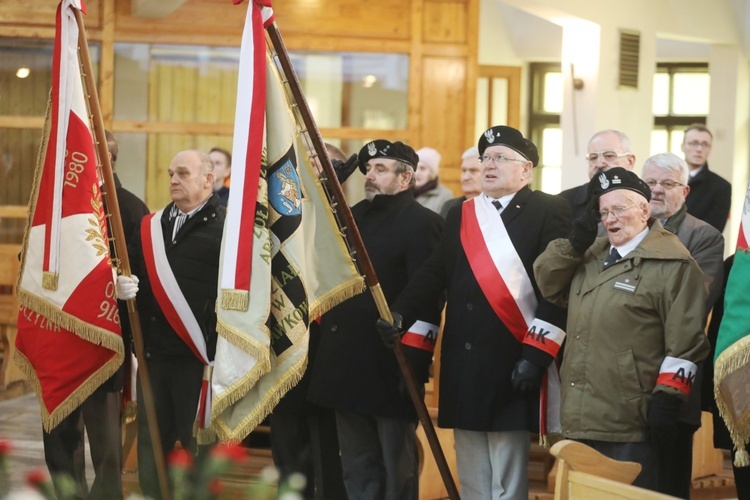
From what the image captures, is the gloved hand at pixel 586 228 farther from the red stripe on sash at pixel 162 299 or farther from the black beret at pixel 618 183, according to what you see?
the red stripe on sash at pixel 162 299

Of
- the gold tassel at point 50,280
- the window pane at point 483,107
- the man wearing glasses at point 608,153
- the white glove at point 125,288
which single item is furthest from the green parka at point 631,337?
the window pane at point 483,107

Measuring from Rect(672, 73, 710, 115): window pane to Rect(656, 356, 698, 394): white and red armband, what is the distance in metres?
9.74

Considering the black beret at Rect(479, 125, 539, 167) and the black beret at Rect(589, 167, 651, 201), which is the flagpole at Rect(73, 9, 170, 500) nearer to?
the black beret at Rect(479, 125, 539, 167)

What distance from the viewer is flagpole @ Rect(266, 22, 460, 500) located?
4027 millimetres

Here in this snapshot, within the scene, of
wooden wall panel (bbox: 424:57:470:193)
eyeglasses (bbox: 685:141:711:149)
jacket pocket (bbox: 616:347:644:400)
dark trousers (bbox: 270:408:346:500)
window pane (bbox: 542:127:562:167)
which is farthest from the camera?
window pane (bbox: 542:127:562:167)

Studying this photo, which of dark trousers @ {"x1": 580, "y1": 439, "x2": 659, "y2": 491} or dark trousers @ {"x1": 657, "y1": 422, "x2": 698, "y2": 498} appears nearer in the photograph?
dark trousers @ {"x1": 580, "y1": 439, "x2": 659, "y2": 491}

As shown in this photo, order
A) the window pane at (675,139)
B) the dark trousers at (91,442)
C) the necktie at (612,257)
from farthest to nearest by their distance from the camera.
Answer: the window pane at (675,139) < the dark trousers at (91,442) < the necktie at (612,257)

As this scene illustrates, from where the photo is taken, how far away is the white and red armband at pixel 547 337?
3998 mm

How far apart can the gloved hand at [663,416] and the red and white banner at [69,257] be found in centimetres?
197

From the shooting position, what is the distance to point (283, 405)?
4.84 m

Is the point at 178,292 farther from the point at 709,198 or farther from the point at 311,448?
the point at 709,198

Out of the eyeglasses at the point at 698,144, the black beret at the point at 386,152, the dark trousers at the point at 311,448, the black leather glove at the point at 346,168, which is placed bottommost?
the dark trousers at the point at 311,448

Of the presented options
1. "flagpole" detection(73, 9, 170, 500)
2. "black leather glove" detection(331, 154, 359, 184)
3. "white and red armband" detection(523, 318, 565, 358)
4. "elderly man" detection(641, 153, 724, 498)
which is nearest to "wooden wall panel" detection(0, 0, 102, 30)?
"flagpole" detection(73, 9, 170, 500)

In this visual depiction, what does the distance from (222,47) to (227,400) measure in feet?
18.7
